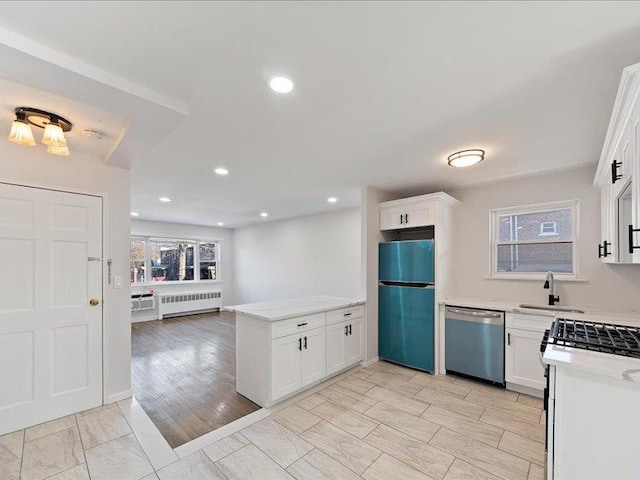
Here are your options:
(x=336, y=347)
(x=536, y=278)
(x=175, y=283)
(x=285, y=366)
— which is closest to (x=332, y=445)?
(x=285, y=366)


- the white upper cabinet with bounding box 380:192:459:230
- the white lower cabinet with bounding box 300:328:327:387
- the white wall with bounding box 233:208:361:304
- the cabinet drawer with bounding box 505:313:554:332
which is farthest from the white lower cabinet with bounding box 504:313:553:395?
the white wall with bounding box 233:208:361:304

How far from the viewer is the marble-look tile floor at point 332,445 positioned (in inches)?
75.9

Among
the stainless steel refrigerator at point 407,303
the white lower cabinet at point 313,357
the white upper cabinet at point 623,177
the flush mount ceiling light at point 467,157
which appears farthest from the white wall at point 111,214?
the white upper cabinet at point 623,177

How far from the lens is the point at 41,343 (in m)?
2.52

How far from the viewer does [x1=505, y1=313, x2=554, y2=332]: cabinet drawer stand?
9.51 ft

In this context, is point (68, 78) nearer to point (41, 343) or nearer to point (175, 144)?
point (175, 144)

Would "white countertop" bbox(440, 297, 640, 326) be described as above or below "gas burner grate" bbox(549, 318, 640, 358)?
below

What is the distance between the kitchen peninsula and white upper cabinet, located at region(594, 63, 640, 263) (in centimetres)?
254

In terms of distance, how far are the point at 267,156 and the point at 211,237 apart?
6.11m

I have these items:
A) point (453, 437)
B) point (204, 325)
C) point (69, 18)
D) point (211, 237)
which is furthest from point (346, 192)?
point (211, 237)

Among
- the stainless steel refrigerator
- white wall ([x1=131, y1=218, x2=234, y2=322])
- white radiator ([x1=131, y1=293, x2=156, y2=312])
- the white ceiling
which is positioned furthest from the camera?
white wall ([x1=131, y1=218, x2=234, y2=322])

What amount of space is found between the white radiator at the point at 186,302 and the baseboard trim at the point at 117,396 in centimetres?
450

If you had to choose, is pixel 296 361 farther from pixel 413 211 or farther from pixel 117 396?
pixel 413 211

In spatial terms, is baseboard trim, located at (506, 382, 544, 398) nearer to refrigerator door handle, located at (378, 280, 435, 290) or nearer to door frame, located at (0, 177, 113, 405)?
refrigerator door handle, located at (378, 280, 435, 290)
